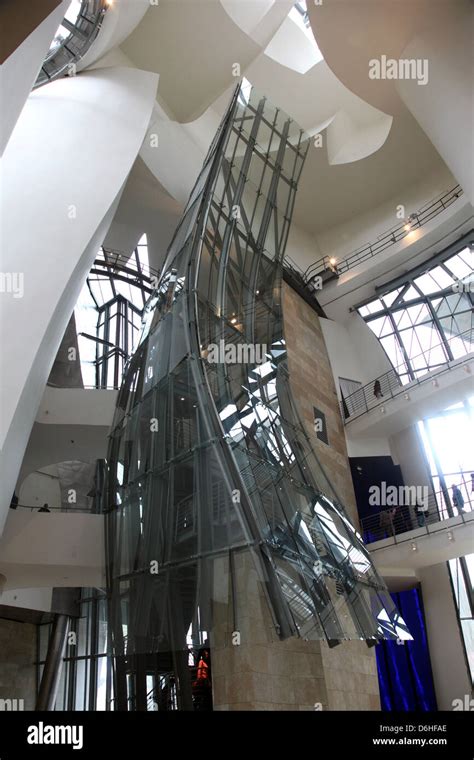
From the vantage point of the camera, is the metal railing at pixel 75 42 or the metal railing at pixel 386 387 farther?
the metal railing at pixel 386 387

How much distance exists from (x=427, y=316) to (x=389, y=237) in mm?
3188

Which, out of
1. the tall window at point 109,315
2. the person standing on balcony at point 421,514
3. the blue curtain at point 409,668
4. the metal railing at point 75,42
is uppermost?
the metal railing at point 75,42

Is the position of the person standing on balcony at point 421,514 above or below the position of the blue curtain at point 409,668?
above

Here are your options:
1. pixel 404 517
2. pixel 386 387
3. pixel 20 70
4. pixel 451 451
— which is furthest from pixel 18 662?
pixel 20 70

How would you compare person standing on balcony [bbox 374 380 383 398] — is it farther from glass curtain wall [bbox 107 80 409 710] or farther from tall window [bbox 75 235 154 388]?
tall window [bbox 75 235 154 388]

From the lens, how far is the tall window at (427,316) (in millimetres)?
18250

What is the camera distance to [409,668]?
1416 centimetres

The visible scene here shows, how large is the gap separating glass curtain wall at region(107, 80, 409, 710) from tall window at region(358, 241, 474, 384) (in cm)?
799

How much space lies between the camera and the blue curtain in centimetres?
1381

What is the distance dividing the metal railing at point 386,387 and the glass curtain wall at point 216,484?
5496 mm

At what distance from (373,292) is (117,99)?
1035 centimetres

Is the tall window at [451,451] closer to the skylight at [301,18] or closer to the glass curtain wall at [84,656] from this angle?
the glass curtain wall at [84,656]

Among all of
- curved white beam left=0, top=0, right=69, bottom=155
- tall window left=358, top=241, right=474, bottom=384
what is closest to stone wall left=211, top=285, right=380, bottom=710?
curved white beam left=0, top=0, right=69, bottom=155

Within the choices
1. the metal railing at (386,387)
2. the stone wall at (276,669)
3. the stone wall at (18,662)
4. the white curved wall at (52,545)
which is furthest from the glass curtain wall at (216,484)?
the stone wall at (18,662)
